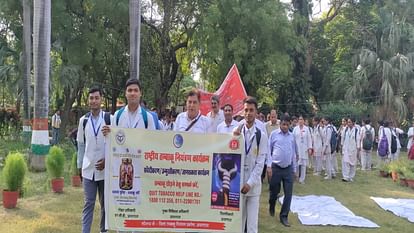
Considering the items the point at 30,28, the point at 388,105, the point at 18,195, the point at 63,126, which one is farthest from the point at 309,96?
the point at 18,195

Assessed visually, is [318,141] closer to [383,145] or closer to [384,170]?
→ [384,170]

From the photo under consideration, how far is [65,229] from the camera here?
6.86m

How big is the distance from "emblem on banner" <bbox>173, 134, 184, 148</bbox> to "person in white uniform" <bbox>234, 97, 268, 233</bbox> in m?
0.62

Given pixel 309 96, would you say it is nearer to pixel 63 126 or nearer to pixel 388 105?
pixel 388 105

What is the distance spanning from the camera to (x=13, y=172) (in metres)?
8.28

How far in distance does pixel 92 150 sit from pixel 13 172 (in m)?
3.44

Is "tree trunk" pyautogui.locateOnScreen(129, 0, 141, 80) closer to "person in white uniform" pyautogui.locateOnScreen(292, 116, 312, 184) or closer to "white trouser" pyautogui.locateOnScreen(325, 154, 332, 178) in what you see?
"person in white uniform" pyautogui.locateOnScreen(292, 116, 312, 184)

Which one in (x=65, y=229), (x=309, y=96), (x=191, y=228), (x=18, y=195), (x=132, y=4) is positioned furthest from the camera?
(x=309, y=96)

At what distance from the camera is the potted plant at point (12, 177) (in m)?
8.17

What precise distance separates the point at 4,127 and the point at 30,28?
23.8 ft

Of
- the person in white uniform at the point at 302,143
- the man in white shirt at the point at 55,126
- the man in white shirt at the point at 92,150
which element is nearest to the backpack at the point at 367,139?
the person in white uniform at the point at 302,143

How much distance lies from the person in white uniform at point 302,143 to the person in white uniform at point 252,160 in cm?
712

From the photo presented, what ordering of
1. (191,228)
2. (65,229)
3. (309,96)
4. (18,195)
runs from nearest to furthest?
1. (191,228)
2. (65,229)
3. (18,195)
4. (309,96)

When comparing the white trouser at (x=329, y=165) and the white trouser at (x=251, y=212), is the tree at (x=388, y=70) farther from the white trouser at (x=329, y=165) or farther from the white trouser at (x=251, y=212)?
the white trouser at (x=251, y=212)
